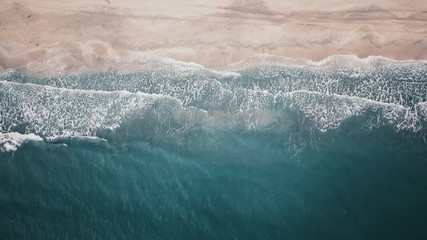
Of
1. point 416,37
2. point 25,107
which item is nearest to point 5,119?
point 25,107

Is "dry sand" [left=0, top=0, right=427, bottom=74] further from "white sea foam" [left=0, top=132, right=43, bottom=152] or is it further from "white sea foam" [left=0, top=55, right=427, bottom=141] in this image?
"white sea foam" [left=0, top=132, right=43, bottom=152]

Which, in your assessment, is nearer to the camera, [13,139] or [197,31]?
[13,139]

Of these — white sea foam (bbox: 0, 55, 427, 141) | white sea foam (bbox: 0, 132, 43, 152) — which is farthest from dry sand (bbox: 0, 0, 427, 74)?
white sea foam (bbox: 0, 132, 43, 152)

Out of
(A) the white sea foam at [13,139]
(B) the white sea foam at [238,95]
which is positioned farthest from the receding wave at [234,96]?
(A) the white sea foam at [13,139]

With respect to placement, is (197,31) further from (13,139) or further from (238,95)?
(13,139)

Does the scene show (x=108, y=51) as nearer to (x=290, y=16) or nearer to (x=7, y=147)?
(x=7, y=147)

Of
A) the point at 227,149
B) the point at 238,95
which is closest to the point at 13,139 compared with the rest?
the point at 227,149

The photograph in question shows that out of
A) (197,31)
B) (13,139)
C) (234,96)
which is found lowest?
(13,139)
